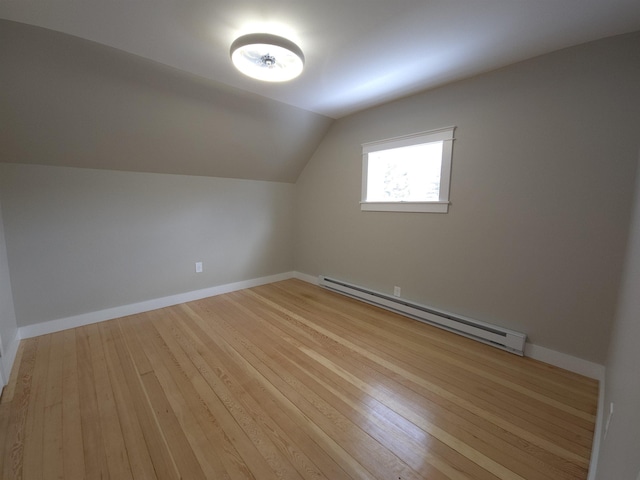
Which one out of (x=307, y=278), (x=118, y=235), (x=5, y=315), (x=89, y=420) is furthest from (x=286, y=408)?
(x=307, y=278)

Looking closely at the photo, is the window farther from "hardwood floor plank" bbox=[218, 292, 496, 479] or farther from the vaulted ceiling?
"hardwood floor plank" bbox=[218, 292, 496, 479]

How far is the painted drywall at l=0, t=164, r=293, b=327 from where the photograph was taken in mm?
2264

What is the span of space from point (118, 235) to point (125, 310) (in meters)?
0.82

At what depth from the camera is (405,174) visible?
2895 millimetres

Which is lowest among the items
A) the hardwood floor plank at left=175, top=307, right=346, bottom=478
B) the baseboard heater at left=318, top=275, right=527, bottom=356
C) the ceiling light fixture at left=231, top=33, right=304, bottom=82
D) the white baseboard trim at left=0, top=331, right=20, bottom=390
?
the hardwood floor plank at left=175, top=307, right=346, bottom=478

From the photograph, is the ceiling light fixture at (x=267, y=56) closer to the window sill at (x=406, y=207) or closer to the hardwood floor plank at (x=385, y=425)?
the window sill at (x=406, y=207)

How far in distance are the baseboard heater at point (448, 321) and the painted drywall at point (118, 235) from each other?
5.74ft

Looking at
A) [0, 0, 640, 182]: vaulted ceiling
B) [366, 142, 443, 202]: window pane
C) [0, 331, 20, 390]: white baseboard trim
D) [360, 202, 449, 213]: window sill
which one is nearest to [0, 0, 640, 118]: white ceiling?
[0, 0, 640, 182]: vaulted ceiling

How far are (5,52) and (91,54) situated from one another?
447 mm

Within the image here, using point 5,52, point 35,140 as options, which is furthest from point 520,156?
point 35,140

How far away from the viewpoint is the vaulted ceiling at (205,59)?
1457 millimetres

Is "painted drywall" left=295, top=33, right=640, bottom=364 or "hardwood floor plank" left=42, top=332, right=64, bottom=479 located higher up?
"painted drywall" left=295, top=33, right=640, bottom=364

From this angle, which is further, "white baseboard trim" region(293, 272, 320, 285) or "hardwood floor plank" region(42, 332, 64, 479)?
"white baseboard trim" region(293, 272, 320, 285)

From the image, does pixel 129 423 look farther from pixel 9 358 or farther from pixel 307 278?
pixel 307 278
